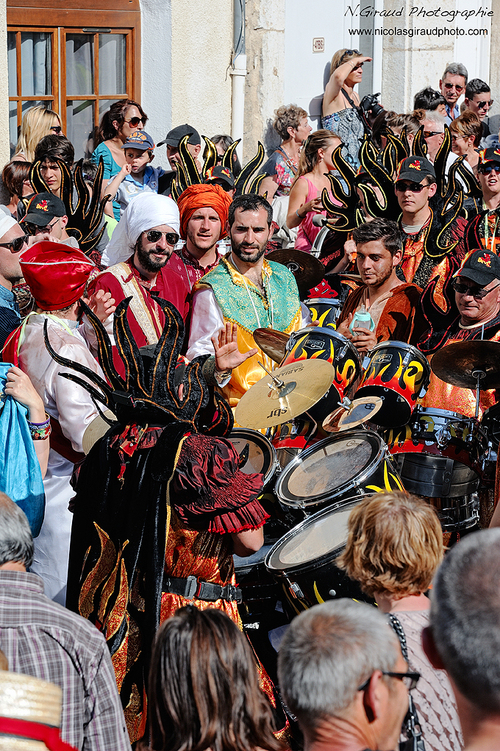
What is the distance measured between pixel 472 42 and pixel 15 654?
1403 cm

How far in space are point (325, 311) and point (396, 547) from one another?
2854 mm

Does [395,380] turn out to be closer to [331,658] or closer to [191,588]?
[191,588]

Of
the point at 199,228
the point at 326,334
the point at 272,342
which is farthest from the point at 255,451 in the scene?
the point at 199,228

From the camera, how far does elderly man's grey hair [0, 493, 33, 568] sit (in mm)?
2253

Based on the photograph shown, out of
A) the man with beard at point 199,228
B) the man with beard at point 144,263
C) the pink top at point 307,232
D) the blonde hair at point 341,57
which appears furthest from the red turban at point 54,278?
the blonde hair at point 341,57

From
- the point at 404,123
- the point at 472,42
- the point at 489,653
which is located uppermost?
the point at 472,42

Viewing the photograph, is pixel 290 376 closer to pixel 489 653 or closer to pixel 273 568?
pixel 273 568

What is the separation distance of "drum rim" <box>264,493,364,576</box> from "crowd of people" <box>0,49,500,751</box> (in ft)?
0.14

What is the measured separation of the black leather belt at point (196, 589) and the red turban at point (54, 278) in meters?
1.56

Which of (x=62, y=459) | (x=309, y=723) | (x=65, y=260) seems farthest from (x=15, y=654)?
(x=65, y=260)

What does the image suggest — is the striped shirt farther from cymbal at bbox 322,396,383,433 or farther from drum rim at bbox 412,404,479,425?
drum rim at bbox 412,404,479,425

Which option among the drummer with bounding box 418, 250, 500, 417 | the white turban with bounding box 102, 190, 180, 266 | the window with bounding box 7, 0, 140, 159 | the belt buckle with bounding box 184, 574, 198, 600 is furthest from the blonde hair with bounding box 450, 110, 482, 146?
the belt buckle with bounding box 184, 574, 198, 600

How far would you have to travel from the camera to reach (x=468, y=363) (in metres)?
4.14

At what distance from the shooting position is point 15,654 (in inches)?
82.7
